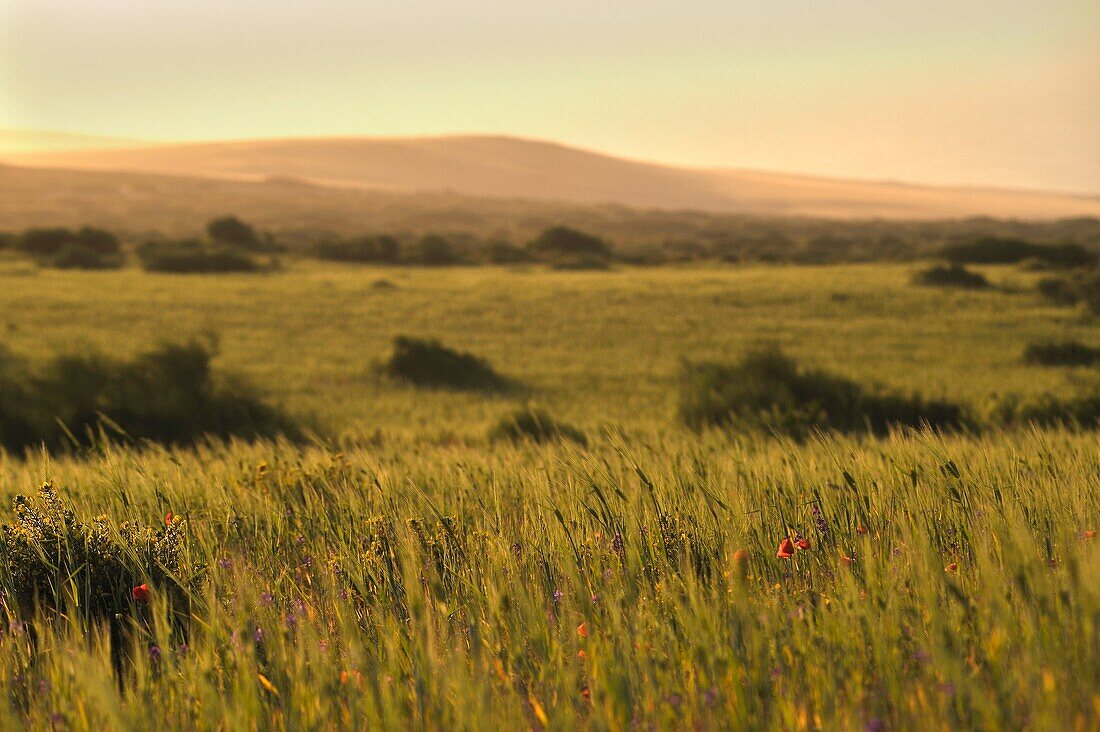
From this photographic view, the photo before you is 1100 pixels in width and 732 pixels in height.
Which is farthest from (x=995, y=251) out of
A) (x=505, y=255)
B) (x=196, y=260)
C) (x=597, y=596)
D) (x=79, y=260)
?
(x=597, y=596)

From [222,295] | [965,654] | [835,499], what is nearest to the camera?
[965,654]

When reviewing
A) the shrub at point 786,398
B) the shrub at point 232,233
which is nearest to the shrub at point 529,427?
the shrub at point 786,398

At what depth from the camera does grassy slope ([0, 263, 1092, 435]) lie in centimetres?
1958

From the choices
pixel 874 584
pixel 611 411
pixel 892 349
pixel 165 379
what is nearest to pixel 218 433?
pixel 165 379

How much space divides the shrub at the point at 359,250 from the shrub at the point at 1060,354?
38.0 meters

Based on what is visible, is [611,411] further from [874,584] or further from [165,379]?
[874,584]

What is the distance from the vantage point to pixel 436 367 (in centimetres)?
2227

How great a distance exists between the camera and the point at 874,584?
2912mm

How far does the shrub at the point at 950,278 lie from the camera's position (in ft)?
124

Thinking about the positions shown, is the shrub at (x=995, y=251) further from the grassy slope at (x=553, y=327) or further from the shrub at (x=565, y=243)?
the shrub at (x=565, y=243)

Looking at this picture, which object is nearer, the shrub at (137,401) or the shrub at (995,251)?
the shrub at (137,401)

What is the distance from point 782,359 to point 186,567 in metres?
14.3

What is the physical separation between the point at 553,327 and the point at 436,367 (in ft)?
24.7

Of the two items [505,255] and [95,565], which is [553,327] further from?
[505,255]
